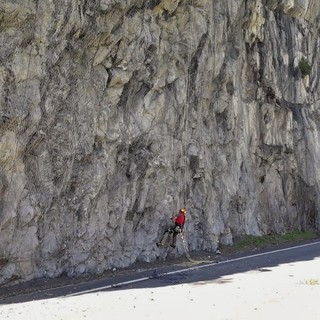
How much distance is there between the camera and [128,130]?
A: 1684 centimetres

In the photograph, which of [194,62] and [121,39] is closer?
[121,39]

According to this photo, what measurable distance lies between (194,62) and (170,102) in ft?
9.43

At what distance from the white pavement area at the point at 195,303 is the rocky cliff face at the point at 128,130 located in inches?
117

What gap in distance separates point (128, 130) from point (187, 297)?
7660mm

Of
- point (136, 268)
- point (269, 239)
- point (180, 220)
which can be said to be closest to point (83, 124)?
point (136, 268)

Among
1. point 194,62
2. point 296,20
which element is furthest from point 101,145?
point 296,20

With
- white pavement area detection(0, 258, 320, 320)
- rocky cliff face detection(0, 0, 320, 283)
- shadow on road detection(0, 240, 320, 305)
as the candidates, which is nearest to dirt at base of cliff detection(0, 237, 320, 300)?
shadow on road detection(0, 240, 320, 305)

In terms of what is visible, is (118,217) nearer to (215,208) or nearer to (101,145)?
(101,145)

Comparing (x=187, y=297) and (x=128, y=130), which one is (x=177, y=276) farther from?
(x=128, y=130)

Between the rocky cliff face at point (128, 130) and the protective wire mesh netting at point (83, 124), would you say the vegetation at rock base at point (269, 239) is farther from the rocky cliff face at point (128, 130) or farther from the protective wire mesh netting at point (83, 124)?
the protective wire mesh netting at point (83, 124)

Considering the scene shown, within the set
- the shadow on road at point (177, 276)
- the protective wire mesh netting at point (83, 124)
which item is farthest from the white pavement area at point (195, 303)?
the protective wire mesh netting at point (83, 124)

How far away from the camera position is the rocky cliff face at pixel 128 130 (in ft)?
42.4

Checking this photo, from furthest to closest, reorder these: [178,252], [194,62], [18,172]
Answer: [194,62] < [178,252] < [18,172]

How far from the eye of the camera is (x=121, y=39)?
1658 cm
